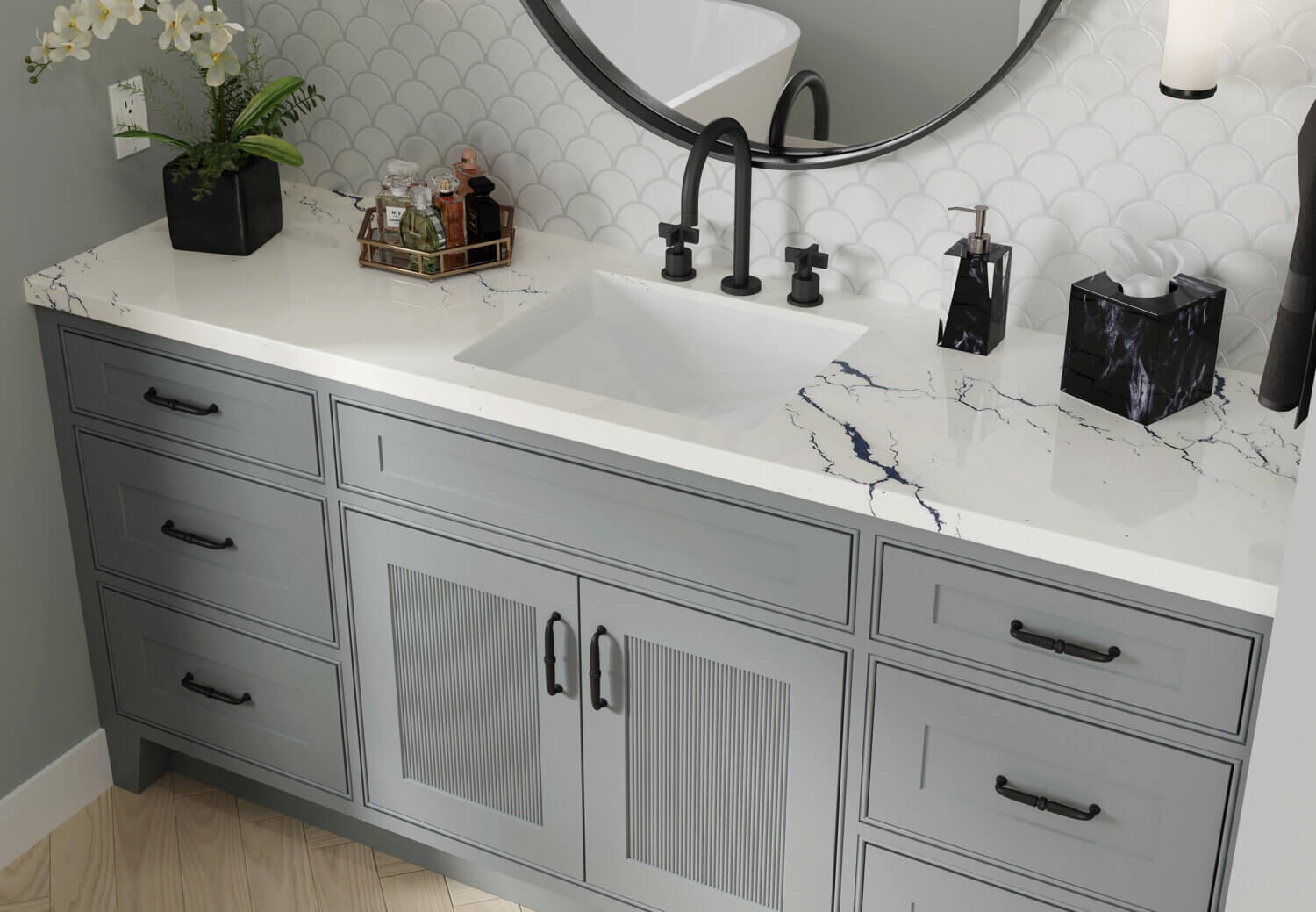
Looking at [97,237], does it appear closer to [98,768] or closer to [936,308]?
[98,768]

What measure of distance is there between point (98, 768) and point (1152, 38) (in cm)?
213

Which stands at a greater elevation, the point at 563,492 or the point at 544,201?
the point at 544,201

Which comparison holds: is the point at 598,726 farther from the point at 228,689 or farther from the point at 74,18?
the point at 74,18

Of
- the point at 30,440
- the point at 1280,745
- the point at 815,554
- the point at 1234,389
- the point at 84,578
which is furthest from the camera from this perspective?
the point at 84,578

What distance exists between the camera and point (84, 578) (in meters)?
2.43

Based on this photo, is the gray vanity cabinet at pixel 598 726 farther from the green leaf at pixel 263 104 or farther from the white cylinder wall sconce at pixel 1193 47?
the white cylinder wall sconce at pixel 1193 47

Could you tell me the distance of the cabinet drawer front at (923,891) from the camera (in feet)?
5.99

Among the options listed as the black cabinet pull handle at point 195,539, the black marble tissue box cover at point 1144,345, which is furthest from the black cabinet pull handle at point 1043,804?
the black cabinet pull handle at point 195,539

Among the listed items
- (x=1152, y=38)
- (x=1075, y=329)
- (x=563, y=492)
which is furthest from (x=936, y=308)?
(x=563, y=492)

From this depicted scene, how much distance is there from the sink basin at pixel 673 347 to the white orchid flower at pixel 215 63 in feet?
2.02

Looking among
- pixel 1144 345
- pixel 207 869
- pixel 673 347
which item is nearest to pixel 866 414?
pixel 1144 345

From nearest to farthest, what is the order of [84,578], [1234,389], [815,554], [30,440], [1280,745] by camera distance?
[1280,745] → [815,554] → [1234,389] → [30,440] → [84,578]

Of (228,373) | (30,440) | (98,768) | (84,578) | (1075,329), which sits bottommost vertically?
(98,768)

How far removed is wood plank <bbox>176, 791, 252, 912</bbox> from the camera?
237cm
